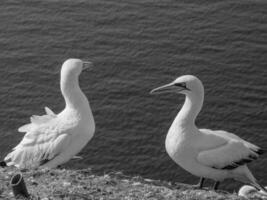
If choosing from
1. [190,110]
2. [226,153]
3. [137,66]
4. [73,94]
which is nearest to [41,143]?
[73,94]

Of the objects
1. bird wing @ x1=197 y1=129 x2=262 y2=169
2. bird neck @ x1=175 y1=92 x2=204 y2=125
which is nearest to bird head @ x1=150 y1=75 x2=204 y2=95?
bird neck @ x1=175 y1=92 x2=204 y2=125

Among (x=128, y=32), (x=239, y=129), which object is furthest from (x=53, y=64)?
(x=239, y=129)

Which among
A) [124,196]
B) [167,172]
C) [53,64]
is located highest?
[124,196]

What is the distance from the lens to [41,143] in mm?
17422

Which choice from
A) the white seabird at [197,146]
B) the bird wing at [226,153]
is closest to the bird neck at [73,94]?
the white seabird at [197,146]

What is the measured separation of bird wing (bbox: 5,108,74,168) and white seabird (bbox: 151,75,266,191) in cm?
280

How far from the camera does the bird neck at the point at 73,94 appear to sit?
1761cm

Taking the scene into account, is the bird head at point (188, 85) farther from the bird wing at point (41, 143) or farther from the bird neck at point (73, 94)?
the bird wing at point (41, 143)

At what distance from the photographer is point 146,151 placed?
31.1 metres

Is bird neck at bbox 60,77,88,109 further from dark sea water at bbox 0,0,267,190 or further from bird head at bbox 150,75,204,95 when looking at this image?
dark sea water at bbox 0,0,267,190

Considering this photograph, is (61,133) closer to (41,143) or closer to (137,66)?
(41,143)

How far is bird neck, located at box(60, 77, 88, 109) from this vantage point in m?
17.6

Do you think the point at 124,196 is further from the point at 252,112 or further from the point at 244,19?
the point at 244,19

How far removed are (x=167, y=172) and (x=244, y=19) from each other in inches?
478
